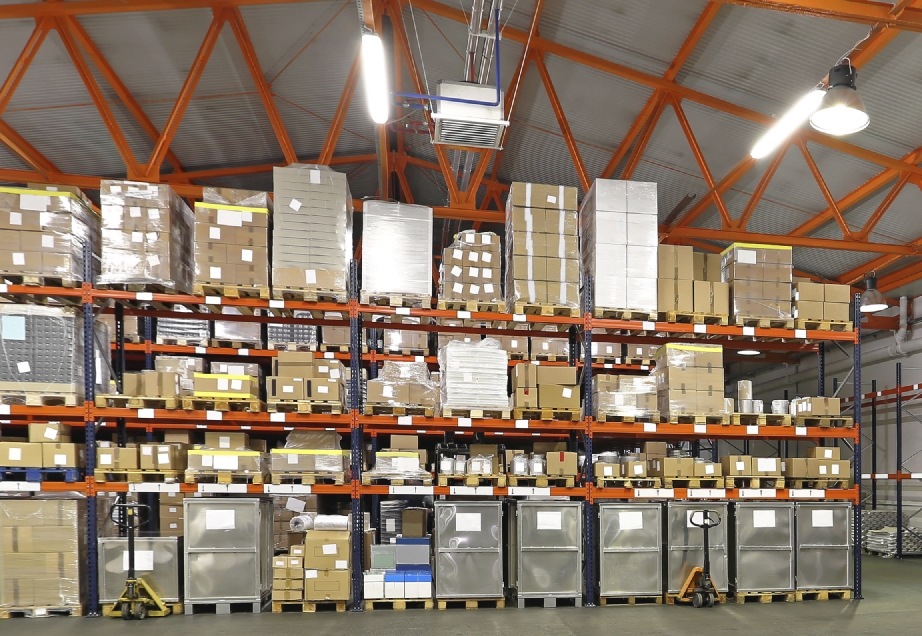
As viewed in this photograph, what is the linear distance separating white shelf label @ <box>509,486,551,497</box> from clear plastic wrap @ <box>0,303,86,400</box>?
5331mm

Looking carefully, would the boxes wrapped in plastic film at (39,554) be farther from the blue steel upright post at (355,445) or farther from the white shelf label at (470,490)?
the white shelf label at (470,490)

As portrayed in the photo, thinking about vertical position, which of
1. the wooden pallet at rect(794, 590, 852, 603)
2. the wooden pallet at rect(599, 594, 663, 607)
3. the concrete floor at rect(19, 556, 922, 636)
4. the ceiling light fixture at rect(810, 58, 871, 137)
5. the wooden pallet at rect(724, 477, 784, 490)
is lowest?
the wooden pallet at rect(794, 590, 852, 603)

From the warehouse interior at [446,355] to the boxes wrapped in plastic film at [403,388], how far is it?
0.16 feet

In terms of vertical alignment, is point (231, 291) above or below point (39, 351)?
above

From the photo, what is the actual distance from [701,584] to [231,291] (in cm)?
680

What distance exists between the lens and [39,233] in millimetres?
7250

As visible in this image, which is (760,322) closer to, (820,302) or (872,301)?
(820,302)

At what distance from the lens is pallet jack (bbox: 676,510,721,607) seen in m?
7.54

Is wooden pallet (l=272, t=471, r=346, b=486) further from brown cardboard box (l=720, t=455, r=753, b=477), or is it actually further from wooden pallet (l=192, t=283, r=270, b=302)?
brown cardboard box (l=720, t=455, r=753, b=477)

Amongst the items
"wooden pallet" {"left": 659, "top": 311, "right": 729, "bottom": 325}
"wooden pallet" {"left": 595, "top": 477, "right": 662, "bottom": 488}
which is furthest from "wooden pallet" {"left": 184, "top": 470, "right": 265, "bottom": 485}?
"wooden pallet" {"left": 659, "top": 311, "right": 729, "bottom": 325}

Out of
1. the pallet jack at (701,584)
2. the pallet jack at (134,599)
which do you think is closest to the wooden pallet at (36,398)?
the pallet jack at (134,599)

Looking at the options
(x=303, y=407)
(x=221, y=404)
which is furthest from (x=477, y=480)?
(x=221, y=404)

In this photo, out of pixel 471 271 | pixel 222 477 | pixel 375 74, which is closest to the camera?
pixel 375 74

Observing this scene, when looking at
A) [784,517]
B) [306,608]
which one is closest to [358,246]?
[306,608]
